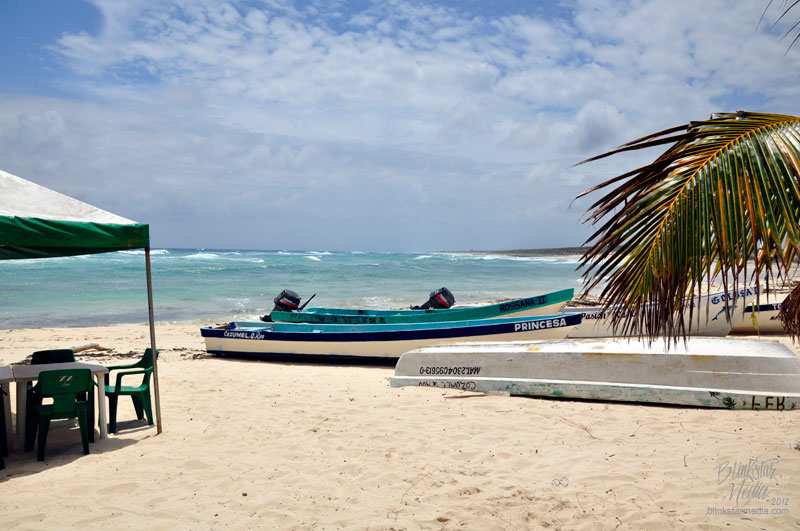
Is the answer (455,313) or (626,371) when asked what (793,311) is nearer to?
(626,371)

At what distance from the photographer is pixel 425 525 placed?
401 centimetres

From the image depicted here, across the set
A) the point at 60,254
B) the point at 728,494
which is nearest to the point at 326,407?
the point at 60,254

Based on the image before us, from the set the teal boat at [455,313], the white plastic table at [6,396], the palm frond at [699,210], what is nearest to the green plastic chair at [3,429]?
the white plastic table at [6,396]

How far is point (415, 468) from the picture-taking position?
16.7 feet

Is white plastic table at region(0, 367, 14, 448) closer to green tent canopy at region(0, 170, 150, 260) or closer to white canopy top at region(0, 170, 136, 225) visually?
green tent canopy at region(0, 170, 150, 260)

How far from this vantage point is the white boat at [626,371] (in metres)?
6.56

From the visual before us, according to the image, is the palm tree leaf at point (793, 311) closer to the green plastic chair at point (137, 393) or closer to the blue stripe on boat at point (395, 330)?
the blue stripe on boat at point (395, 330)

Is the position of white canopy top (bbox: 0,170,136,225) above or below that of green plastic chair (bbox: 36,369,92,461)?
→ above

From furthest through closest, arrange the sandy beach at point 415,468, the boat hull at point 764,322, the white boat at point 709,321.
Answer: the boat hull at point 764,322, the white boat at point 709,321, the sandy beach at point 415,468

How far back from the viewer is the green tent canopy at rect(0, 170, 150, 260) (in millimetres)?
4902

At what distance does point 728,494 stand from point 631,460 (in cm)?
89

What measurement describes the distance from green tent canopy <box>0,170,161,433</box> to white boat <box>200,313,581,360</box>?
4777mm

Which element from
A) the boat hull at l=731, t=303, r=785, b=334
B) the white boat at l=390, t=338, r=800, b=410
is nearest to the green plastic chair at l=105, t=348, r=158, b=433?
the white boat at l=390, t=338, r=800, b=410

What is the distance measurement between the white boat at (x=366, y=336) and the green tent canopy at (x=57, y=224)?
4.78 m
